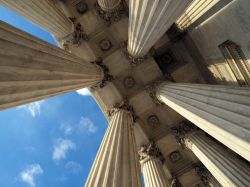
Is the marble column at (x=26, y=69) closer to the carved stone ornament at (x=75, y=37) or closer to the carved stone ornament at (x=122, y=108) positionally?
the carved stone ornament at (x=122, y=108)

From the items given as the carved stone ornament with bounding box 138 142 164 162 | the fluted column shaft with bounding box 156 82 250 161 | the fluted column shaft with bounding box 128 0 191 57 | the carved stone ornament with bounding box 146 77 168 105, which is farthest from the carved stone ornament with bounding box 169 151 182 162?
the fluted column shaft with bounding box 128 0 191 57

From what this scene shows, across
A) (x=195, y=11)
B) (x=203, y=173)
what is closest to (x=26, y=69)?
(x=195, y=11)

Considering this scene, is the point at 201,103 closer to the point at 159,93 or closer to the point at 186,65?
the point at 159,93

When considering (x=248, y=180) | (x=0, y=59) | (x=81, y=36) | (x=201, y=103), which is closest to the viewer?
(x=0, y=59)

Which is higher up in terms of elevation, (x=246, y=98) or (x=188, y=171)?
(x=246, y=98)

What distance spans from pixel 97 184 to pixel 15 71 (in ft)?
18.1

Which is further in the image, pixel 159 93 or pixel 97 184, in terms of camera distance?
pixel 159 93

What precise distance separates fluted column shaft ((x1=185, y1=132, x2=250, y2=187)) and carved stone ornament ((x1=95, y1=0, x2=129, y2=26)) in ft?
43.6

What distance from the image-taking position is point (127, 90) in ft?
79.8

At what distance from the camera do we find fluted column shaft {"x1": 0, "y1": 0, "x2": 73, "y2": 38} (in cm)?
1266

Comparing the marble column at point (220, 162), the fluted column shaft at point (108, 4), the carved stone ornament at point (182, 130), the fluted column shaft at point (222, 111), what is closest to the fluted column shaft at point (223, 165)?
the marble column at point (220, 162)

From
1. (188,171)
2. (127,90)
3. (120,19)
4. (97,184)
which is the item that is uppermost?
(120,19)

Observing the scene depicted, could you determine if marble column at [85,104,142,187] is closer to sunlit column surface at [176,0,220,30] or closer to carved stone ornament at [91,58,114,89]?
carved stone ornament at [91,58,114,89]

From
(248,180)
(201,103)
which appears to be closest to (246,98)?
(201,103)
